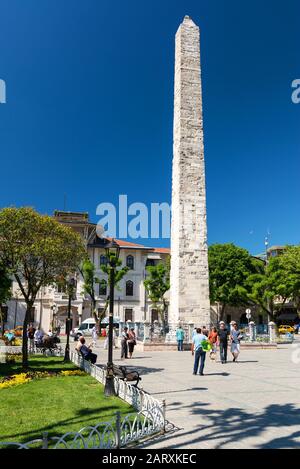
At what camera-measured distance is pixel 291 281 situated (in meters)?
37.8

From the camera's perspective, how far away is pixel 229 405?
8602 mm

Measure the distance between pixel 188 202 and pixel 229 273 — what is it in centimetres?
2336

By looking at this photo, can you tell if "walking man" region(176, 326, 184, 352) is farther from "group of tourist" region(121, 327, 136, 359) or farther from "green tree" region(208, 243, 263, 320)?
"green tree" region(208, 243, 263, 320)

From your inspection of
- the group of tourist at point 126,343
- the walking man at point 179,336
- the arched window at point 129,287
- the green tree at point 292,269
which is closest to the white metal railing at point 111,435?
the group of tourist at point 126,343

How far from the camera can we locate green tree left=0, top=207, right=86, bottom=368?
45.8 feet

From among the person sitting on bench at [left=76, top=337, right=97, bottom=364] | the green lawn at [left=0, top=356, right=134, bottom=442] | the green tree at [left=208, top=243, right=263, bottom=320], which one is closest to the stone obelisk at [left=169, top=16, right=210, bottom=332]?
the person sitting on bench at [left=76, top=337, right=97, bottom=364]

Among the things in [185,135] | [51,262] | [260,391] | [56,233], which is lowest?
[260,391]

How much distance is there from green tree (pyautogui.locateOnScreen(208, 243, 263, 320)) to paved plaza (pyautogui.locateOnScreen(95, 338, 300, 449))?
31183 mm

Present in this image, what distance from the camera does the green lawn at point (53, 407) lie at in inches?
272

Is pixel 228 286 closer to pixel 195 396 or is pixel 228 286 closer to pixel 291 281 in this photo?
pixel 291 281

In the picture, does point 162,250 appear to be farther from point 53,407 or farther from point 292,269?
point 53,407

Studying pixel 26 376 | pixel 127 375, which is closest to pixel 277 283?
pixel 26 376
